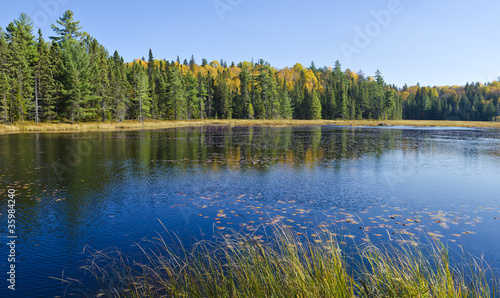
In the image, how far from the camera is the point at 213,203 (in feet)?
41.4

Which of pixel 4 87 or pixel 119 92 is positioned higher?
pixel 119 92

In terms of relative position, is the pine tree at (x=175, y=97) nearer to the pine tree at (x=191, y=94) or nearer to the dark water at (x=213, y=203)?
the pine tree at (x=191, y=94)

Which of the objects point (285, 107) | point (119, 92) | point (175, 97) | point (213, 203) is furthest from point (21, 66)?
point (285, 107)

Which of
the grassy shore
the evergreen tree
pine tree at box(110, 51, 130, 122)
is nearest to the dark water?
the grassy shore

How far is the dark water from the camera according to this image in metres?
8.49

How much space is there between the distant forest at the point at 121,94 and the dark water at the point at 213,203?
43.6 meters

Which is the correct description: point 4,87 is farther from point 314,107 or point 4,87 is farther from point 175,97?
point 314,107

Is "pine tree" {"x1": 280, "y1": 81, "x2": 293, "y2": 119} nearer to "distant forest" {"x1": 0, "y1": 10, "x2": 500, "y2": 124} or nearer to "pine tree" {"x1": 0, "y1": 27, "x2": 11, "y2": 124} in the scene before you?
"distant forest" {"x1": 0, "y1": 10, "x2": 500, "y2": 124}

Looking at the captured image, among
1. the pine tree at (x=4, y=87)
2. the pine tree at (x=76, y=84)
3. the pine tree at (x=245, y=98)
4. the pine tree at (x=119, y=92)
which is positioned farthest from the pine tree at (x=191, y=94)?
the pine tree at (x=4, y=87)

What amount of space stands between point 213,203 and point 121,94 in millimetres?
68830

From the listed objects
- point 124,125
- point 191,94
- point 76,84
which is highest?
point 191,94

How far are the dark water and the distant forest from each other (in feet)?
143

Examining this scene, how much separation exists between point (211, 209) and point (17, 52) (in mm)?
62991

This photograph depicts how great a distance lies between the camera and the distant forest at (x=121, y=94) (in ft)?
193
